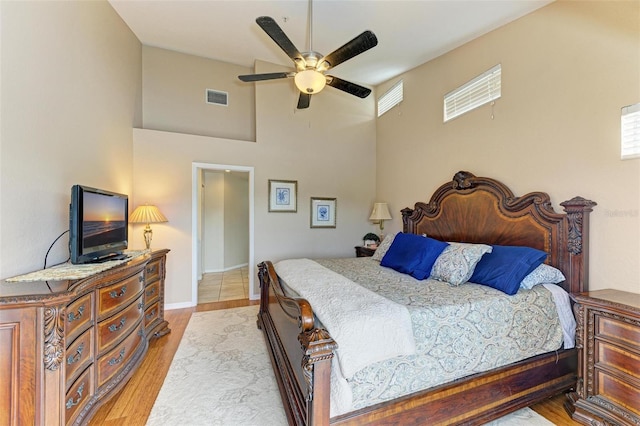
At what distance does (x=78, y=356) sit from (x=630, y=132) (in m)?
4.14

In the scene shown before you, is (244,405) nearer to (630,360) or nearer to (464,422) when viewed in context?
(464,422)

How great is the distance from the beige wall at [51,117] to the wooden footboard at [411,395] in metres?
1.88

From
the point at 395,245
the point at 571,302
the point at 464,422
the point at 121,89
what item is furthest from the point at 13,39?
the point at 571,302

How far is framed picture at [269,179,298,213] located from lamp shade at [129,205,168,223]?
1.66 m

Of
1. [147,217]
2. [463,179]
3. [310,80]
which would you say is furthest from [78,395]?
[463,179]

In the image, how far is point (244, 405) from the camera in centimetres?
195

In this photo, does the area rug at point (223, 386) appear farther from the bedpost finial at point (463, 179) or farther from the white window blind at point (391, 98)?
the white window blind at point (391, 98)

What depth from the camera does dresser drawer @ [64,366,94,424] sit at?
5.05ft

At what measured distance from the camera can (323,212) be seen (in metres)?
4.86

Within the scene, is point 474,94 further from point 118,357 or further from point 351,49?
point 118,357

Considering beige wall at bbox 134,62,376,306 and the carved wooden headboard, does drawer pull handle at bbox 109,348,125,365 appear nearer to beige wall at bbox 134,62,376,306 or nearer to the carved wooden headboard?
beige wall at bbox 134,62,376,306

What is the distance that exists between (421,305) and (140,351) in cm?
255

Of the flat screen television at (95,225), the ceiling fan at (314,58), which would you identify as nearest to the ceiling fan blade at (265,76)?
the ceiling fan at (314,58)

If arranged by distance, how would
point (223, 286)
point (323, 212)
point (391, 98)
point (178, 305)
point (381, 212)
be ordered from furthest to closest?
point (223, 286) → point (323, 212) → point (391, 98) → point (381, 212) → point (178, 305)
